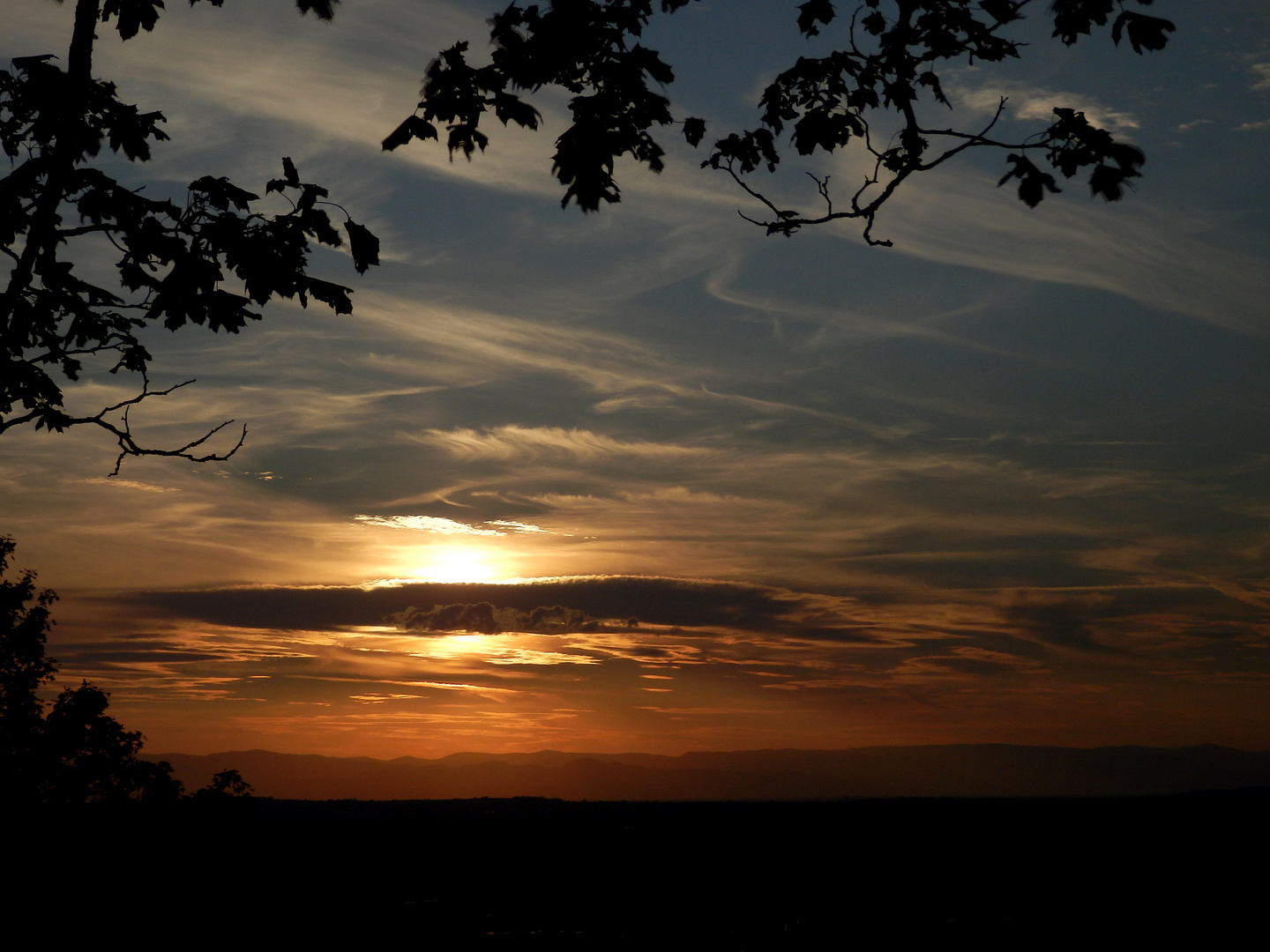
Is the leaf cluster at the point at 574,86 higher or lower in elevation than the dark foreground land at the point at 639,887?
higher

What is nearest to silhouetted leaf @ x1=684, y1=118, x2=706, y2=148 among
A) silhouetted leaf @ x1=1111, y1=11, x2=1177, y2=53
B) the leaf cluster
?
the leaf cluster

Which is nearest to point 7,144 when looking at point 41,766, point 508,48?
point 508,48

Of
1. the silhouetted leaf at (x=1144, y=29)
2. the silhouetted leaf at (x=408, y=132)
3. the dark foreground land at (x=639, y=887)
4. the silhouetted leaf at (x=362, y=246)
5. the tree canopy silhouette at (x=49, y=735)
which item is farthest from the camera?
the dark foreground land at (x=639, y=887)

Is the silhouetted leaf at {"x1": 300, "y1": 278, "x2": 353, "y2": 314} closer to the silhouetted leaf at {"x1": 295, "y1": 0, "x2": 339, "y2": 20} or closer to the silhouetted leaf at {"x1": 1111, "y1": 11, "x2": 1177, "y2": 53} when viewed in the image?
the silhouetted leaf at {"x1": 295, "y1": 0, "x2": 339, "y2": 20}

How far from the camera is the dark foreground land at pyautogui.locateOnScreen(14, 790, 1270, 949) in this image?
53781mm

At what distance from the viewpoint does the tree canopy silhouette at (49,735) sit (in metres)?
29.8

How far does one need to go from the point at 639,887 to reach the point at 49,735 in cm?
9492

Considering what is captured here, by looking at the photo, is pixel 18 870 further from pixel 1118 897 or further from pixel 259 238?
pixel 1118 897

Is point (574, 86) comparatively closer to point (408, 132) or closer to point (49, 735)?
point (408, 132)

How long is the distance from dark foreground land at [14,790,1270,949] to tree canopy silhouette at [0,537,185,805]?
1.20 meters

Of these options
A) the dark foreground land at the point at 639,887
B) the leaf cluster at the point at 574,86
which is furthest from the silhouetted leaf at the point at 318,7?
the dark foreground land at the point at 639,887

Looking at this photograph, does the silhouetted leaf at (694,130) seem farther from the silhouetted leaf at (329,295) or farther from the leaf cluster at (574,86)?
the silhouetted leaf at (329,295)

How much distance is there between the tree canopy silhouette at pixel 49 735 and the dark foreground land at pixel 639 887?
3.93 feet

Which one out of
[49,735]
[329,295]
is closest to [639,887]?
[49,735]
